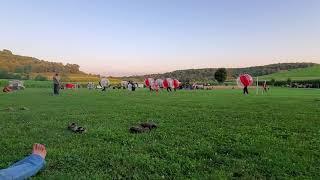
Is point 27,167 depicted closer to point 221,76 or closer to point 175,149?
point 175,149

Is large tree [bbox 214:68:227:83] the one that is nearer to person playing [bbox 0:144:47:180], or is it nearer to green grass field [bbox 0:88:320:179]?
green grass field [bbox 0:88:320:179]

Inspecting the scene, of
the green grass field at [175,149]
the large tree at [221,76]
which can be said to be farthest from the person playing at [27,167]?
the large tree at [221,76]

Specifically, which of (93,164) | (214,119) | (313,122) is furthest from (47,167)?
(313,122)

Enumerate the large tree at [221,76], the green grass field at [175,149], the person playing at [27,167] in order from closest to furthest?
the person playing at [27,167] < the green grass field at [175,149] < the large tree at [221,76]

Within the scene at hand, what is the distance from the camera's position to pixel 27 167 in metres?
8.55

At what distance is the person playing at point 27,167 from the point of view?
7.86 meters

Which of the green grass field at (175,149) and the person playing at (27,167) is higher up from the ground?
the person playing at (27,167)

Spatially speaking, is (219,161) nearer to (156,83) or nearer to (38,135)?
(38,135)

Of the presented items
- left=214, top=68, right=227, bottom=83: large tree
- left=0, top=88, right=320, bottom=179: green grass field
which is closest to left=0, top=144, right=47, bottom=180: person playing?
left=0, top=88, right=320, bottom=179: green grass field

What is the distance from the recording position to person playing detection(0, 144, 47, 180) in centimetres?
786

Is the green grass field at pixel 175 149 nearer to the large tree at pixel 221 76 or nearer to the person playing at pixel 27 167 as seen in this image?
the person playing at pixel 27 167

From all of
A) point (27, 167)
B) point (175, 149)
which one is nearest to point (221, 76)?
point (175, 149)

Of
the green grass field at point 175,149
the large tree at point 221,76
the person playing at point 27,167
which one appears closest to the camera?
the person playing at point 27,167

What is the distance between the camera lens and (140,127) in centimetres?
1402
